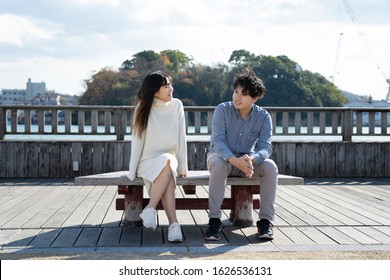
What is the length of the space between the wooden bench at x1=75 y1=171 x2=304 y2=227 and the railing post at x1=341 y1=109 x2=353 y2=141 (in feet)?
13.1

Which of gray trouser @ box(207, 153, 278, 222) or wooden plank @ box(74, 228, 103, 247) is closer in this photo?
wooden plank @ box(74, 228, 103, 247)

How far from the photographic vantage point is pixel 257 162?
395 centimetres

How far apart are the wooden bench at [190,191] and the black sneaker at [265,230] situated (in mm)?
318

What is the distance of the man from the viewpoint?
3876mm

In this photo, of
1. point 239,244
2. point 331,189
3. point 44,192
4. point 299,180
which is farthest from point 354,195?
point 44,192

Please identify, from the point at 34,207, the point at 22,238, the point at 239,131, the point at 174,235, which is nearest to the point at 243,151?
the point at 239,131

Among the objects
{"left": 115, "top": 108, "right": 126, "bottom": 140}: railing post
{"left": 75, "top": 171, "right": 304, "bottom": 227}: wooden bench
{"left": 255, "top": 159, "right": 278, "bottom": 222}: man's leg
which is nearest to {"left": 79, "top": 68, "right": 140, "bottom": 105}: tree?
{"left": 115, "top": 108, "right": 126, "bottom": 140}: railing post


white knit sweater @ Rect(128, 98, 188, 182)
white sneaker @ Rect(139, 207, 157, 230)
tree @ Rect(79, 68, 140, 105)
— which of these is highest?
tree @ Rect(79, 68, 140, 105)

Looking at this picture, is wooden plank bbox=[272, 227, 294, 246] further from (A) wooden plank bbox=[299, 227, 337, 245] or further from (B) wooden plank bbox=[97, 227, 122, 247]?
(B) wooden plank bbox=[97, 227, 122, 247]

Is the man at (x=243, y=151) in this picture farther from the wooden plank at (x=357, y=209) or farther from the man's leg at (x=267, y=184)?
the wooden plank at (x=357, y=209)

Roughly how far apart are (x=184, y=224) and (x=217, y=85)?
37571 millimetres

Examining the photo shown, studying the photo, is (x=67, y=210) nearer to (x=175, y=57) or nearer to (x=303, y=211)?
(x=303, y=211)

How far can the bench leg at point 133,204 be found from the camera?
4246 mm

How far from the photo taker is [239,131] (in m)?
4.12
